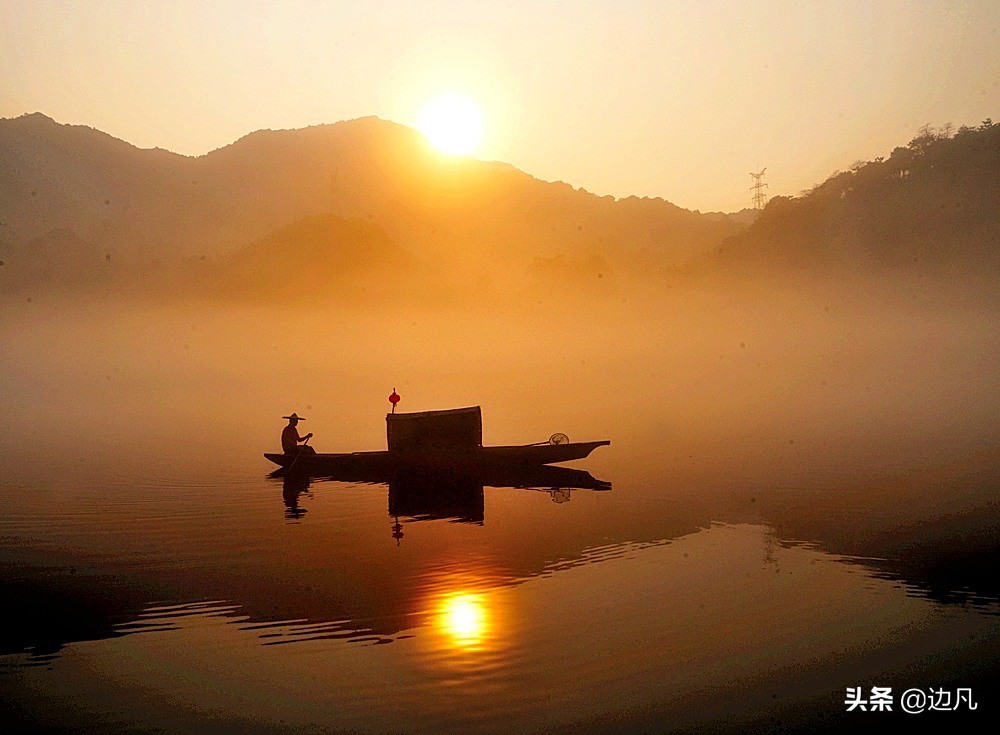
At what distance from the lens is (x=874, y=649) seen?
54.2 feet

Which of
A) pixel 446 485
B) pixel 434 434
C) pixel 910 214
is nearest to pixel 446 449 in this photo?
pixel 434 434

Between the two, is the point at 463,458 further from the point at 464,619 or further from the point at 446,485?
the point at 464,619

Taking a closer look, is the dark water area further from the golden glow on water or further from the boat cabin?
the boat cabin

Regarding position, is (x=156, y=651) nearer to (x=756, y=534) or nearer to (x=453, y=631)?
(x=453, y=631)

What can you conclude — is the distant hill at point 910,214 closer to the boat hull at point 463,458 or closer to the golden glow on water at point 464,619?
the boat hull at point 463,458

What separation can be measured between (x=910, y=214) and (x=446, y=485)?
533 feet

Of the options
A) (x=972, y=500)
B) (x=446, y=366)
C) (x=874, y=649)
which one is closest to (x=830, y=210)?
(x=446, y=366)

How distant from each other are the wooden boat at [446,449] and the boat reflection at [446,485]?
1.54ft

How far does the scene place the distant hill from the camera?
A: 16075 cm

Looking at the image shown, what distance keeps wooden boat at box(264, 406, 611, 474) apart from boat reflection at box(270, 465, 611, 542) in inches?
18.5

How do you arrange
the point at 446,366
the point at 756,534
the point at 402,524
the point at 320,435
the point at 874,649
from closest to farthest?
the point at 874,649 → the point at 756,534 → the point at 402,524 → the point at 320,435 → the point at 446,366

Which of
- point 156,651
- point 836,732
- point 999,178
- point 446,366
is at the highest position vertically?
point 999,178

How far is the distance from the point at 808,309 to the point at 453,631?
192 m

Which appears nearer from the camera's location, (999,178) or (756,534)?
(756,534)
